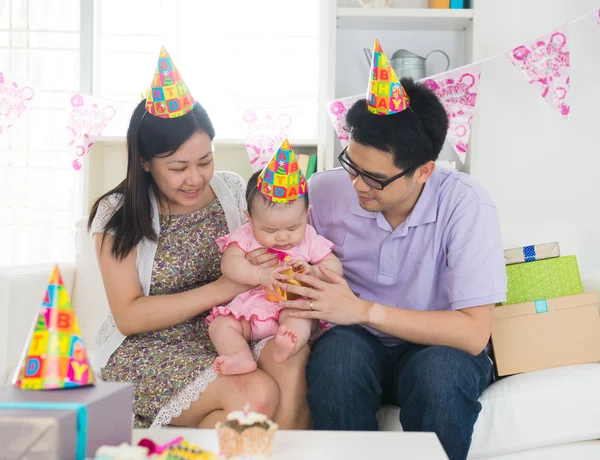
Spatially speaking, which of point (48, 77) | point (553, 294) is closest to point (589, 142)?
point (553, 294)

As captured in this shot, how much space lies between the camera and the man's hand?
1.78 meters

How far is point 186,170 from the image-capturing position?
1.90 m

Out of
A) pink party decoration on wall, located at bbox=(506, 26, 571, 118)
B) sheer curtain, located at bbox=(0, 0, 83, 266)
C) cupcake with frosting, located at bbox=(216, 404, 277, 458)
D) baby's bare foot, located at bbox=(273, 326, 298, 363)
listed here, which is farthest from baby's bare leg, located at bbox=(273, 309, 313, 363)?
sheer curtain, located at bbox=(0, 0, 83, 266)

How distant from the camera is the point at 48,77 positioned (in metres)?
3.80

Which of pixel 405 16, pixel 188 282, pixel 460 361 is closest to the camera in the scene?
pixel 460 361

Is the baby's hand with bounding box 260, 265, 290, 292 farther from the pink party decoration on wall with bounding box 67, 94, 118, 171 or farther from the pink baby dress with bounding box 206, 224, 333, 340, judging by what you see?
the pink party decoration on wall with bounding box 67, 94, 118, 171

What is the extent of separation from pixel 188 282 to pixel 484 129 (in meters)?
2.11

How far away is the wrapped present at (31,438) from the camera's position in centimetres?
100

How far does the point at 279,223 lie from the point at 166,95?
440 mm

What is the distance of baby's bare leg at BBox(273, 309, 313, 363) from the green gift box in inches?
25.6

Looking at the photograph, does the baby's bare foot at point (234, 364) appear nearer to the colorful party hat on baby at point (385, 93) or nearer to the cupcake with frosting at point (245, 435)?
the cupcake with frosting at point (245, 435)

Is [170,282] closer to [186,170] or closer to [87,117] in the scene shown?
[186,170]

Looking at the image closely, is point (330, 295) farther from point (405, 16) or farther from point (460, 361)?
point (405, 16)

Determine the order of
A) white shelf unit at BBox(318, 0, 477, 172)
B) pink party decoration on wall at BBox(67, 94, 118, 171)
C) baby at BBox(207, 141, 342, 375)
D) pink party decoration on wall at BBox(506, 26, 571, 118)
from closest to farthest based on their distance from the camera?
baby at BBox(207, 141, 342, 375), pink party decoration on wall at BBox(506, 26, 571, 118), pink party decoration on wall at BBox(67, 94, 118, 171), white shelf unit at BBox(318, 0, 477, 172)
